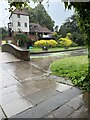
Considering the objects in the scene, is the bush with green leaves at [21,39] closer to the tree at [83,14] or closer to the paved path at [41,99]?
the paved path at [41,99]

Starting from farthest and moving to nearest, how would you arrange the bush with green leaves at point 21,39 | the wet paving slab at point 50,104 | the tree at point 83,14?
the bush with green leaves at point 21,39 < the tree at point 83,14 < the wet paving slab at point 50,104

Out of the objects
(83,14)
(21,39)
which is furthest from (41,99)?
(21,39)

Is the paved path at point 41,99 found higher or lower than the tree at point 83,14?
lower

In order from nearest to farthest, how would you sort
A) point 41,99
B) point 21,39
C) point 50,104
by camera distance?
point 50,104
point 41,99
point 21,39

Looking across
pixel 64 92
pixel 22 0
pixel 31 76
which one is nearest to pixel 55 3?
pixel 22 0

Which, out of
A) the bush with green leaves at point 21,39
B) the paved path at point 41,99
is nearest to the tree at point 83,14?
the paved path at point 41,99

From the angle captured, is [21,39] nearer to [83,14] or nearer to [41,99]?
[83,14]

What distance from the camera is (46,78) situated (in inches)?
220

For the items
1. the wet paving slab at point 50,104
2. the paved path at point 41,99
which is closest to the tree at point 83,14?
the wet paving slab at point 50,104

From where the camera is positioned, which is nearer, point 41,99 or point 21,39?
point 41,99

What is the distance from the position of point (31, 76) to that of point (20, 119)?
295 centimetres

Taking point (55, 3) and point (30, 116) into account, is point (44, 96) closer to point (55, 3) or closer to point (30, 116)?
point (30, 116)

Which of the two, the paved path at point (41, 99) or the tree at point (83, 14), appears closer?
the paved path at point (41, 99)

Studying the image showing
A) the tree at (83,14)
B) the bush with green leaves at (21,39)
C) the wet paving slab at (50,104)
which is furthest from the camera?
the bush with green leaves at (21,39)
